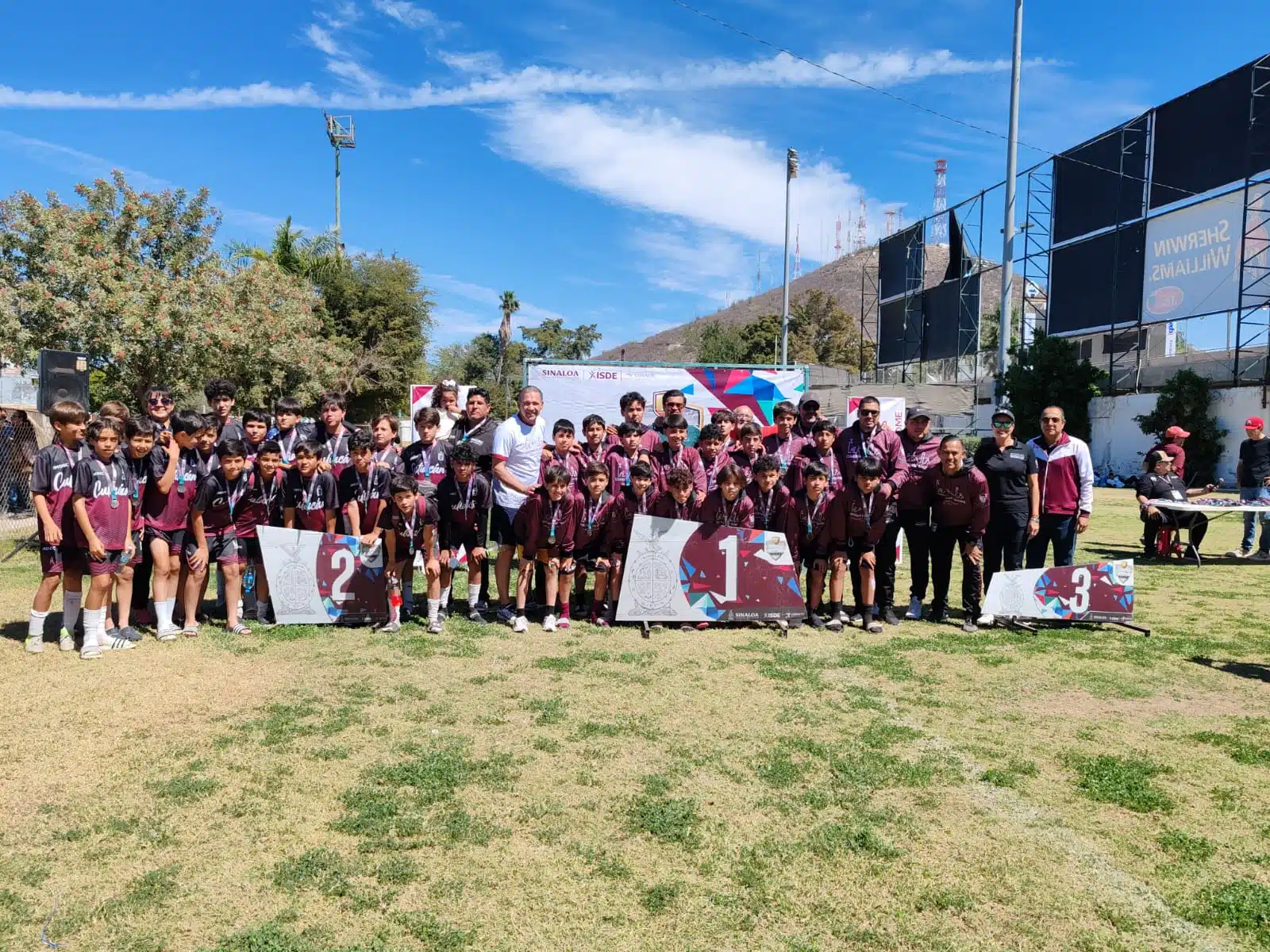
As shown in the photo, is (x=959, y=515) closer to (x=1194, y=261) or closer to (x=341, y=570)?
(x=341, y=570)

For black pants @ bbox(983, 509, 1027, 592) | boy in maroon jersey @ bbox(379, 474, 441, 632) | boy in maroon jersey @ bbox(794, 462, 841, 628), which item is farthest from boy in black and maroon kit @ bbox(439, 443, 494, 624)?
black pants @ bbox(983, 509, 1027, 592)

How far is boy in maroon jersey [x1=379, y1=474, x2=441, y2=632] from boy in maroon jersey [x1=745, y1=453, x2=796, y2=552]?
2.86 m

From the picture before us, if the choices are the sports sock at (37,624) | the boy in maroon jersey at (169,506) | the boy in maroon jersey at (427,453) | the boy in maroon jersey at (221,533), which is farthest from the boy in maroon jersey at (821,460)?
the sports sock at (37,624)

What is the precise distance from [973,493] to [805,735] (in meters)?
3.50

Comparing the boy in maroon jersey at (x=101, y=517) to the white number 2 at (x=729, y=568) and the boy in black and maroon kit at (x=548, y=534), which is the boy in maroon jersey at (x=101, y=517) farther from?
the white number 2 at (x=729, y=568)

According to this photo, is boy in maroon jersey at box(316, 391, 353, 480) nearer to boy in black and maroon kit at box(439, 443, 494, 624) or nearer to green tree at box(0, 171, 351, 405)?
boy in black and maroon kit at box(439, 443, 494, 624)

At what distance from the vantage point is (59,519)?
19.8 feet

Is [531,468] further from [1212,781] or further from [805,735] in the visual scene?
[1212,781]

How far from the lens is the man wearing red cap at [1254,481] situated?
11.6 m

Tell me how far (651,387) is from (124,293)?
8.51 meters

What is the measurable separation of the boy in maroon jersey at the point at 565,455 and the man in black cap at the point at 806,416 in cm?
234

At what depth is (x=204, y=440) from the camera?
670 cm

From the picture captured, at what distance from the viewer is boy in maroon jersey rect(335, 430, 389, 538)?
279 inches

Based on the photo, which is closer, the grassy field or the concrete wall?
the grassy field
